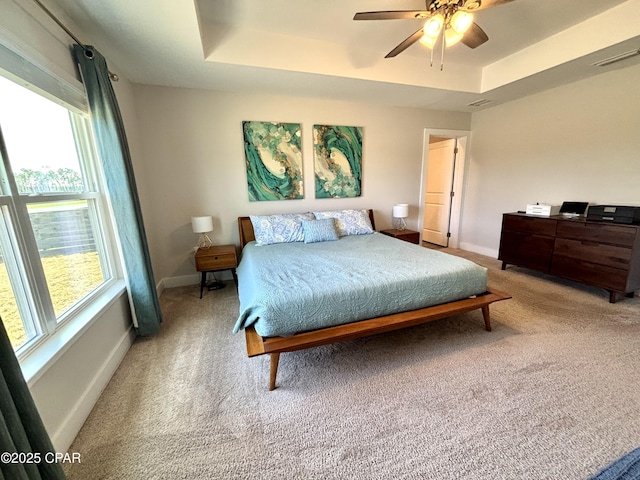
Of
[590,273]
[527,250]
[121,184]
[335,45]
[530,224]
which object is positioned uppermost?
[335,45]

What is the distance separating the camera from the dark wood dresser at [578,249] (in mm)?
2592

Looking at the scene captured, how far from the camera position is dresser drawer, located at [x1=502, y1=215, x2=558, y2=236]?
315 centimetres

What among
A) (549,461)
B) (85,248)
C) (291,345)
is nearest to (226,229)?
(85,248)

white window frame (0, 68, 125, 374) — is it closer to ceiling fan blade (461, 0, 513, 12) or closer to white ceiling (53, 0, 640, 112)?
white ceiling (53, 0, 640, 112)

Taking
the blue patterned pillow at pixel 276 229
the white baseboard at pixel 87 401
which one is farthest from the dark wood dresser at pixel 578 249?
the white baseboard at pixel 87 401

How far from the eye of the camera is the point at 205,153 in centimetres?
329

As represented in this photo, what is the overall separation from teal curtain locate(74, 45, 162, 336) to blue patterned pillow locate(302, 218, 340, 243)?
66.8 inches

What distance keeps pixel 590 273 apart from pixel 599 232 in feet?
1.53

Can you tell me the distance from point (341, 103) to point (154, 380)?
384 centimetres

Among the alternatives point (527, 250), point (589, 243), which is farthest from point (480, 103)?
point (589, 243)

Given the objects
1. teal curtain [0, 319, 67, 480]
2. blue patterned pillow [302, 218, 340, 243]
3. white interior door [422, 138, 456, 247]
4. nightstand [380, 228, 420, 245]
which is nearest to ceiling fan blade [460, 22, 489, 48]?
blue patterned pillow [302, 218, 340, 243]

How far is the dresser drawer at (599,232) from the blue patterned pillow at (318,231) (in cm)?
269

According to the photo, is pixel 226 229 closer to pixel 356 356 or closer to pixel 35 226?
pixel 35 226

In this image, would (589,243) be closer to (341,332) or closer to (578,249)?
(578,249)
